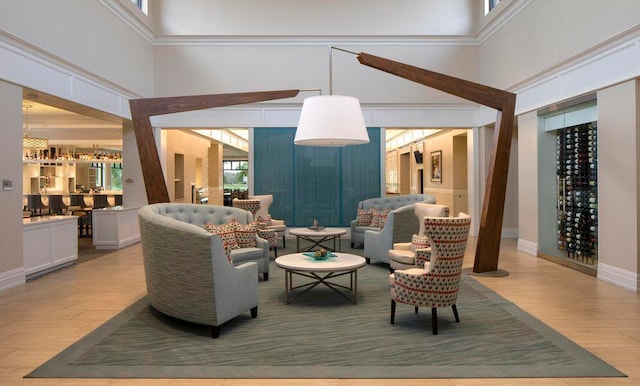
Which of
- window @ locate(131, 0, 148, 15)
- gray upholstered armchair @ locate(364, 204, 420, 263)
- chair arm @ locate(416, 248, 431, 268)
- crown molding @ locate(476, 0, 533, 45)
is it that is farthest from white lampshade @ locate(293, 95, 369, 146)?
window @ locate(131, 0, 148, 15)

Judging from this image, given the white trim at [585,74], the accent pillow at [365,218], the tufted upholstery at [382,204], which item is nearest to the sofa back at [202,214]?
the tufted upholstery at [382,204]

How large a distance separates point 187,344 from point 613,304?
425 cm

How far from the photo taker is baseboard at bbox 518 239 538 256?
797 centimetres

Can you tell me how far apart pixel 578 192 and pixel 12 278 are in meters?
7.60

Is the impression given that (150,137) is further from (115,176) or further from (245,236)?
(115,176)

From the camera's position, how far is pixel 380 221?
26.1ft

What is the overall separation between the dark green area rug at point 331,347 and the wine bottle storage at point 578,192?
99.9 inches

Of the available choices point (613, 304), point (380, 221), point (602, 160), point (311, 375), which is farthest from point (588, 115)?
point (311, 375)

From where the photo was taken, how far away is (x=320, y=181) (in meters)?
11.1

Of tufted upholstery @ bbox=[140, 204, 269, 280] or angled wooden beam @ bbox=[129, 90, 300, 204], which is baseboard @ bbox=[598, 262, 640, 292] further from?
angled wooden beam @ bbox=[129, 90, 300, 204]

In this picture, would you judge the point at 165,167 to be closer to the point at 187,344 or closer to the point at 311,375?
the point at 187,344

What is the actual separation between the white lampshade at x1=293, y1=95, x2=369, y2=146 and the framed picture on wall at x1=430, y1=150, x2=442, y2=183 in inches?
331

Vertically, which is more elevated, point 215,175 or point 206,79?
point 206,79

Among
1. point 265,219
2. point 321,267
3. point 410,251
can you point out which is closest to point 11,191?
point 321,267
